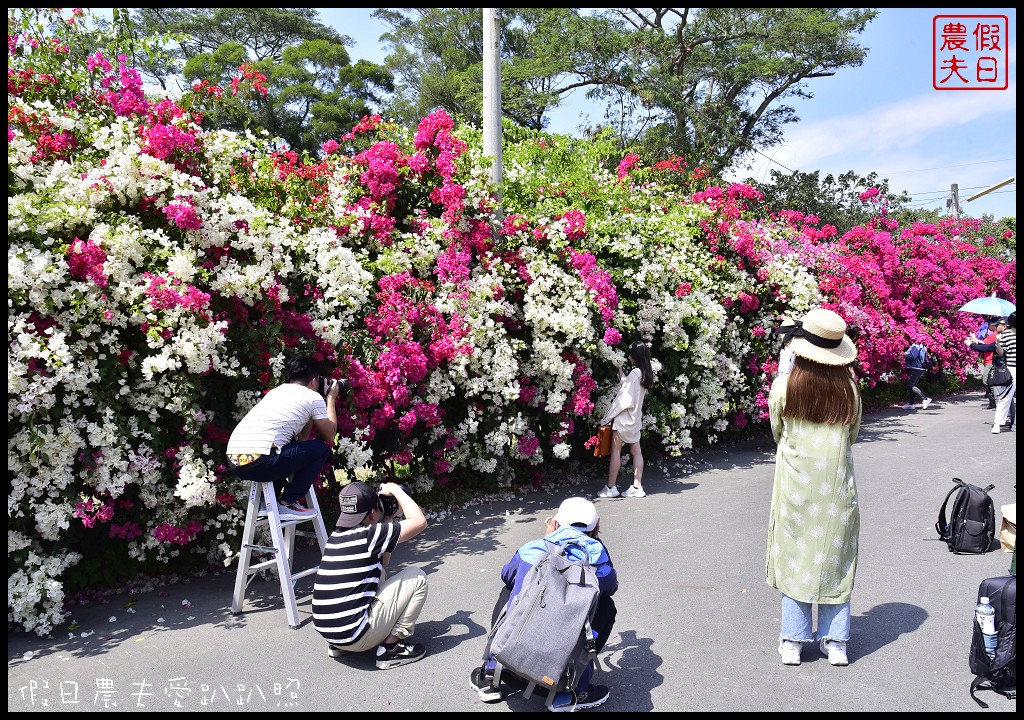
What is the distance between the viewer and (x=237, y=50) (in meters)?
26.6

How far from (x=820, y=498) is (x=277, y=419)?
318 centimetres

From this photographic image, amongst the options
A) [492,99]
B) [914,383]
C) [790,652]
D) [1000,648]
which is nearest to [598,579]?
[790,652]

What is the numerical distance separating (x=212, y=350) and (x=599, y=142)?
7256 mm

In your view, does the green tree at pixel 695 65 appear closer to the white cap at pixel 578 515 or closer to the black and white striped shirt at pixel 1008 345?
the black and white striped shirt at pixel 1008 345

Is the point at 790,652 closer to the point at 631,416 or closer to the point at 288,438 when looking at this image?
the point at 288,438

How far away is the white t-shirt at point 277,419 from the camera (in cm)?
423

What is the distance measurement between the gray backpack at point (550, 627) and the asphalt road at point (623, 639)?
1.33ft

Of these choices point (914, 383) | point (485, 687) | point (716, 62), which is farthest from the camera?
point (716, 62)

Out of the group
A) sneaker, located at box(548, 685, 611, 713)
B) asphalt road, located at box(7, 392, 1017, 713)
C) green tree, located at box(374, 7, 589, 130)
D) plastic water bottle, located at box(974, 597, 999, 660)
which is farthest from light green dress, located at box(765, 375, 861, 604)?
green tree, located at box(374, 7, 589, 130)

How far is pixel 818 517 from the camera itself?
3775mm

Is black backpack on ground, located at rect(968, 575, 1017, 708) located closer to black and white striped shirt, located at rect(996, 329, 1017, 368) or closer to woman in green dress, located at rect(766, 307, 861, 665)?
woman in green dress, located at rect(766, 307, 861, 665)

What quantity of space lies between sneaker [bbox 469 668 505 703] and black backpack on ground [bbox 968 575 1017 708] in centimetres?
225

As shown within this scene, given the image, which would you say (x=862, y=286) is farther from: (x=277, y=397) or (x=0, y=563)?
(x=0, y=563)

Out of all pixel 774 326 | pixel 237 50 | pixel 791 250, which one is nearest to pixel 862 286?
pixel 791 250
